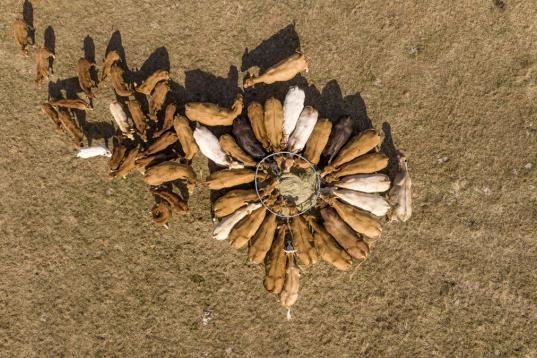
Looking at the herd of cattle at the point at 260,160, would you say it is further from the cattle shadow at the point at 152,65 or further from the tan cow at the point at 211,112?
the cattle shadow at the point at 152,65

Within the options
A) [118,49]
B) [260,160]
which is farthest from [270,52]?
[118,49]

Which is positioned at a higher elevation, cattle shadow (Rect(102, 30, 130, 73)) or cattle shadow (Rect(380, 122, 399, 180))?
cattle shadow (Rect(102, 30, 130, 73))

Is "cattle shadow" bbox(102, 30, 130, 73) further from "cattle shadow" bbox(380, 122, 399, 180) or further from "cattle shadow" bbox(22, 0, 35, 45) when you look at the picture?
"cattle shadow" bbox(380, 122, 399, 180)

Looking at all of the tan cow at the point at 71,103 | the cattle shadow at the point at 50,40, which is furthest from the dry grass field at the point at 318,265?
the tan cow at the point at 71,103

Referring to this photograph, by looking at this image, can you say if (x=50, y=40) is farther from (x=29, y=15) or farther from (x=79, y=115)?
(x=79, y=115)

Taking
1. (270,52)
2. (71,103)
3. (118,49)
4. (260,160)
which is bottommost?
(260,160)

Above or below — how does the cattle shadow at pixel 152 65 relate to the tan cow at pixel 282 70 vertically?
above

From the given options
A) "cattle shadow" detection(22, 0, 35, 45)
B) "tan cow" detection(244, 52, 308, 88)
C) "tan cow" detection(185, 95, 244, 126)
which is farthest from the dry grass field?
"tan cow" detection(185, 95, 244, 126)
